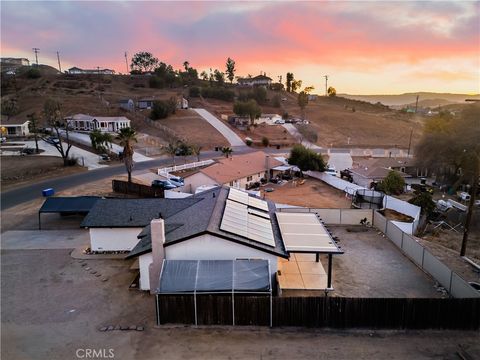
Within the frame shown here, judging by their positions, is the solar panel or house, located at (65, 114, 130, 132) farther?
house, located at (65, 114, 130, 132)

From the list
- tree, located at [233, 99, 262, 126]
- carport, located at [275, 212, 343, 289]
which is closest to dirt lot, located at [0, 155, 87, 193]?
carport, located at [275, 212, 343, 289]

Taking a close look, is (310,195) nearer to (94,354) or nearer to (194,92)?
(94,354)

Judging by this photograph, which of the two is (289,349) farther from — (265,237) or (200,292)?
(265,237)

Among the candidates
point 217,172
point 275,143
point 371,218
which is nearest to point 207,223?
point 371,218

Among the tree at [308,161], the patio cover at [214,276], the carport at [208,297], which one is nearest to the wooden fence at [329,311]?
the carport at [208,297]

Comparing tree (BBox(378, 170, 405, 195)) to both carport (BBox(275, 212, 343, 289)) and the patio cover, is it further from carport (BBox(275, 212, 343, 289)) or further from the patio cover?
the patio cover

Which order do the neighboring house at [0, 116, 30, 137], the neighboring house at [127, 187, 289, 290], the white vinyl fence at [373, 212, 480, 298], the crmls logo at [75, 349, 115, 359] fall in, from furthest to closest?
the neighboring house at [0, 116, 30, 137] < the neighboring house at [127, 187, 289, 290] < the white vinyl fence at [373, 212, 480, 298] < the crmls logo at [75, 349, 115, 359]

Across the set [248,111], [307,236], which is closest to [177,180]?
[307,236]

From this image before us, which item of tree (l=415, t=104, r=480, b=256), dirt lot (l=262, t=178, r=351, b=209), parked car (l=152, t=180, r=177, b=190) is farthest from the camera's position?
tree (l=415, t=104, r=480, b=256)
